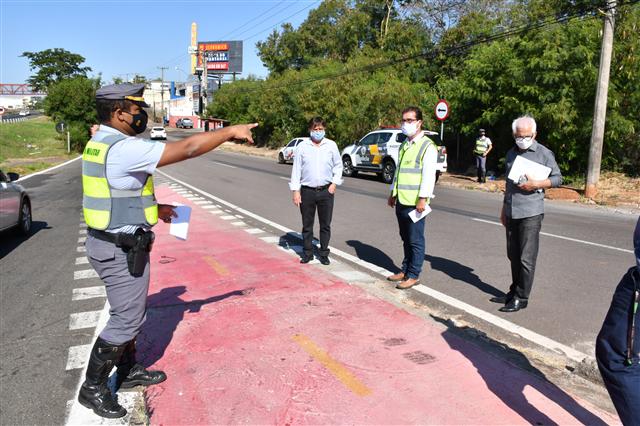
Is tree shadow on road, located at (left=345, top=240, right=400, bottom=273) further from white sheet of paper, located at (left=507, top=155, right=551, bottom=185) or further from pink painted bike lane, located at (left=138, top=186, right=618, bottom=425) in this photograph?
white sheet of paper, located at (left=507, top=155, right=551, bottom=185)

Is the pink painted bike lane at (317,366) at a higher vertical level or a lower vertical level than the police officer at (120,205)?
lower

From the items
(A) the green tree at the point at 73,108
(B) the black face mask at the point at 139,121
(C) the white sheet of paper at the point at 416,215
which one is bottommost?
(C) the white sheet of paper at the point at 416,215

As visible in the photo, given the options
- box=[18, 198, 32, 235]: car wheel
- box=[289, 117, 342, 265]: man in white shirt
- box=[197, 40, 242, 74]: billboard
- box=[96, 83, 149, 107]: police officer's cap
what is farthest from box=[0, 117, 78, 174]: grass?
box=[197, 40, 242, 74]: billboard

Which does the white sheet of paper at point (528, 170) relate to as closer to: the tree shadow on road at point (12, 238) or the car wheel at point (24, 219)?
the tree shadow on road at point (12, 238)

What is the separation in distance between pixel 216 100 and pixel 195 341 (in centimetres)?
5956

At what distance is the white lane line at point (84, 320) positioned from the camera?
16.1 ft

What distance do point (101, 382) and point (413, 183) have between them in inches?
147

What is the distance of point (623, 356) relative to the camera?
98.8 inches

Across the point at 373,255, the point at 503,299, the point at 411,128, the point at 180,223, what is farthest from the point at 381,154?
the point at 180,223

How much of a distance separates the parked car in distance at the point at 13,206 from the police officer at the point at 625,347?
845cm

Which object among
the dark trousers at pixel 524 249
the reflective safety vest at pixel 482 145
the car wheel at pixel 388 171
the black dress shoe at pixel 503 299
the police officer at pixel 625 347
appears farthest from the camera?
the car wheel at pixel 388 171

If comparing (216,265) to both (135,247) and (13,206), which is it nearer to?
(135,247)

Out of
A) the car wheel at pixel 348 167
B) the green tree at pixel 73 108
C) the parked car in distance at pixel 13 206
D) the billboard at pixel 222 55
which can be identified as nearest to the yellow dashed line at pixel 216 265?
the parked car in distance at pixel 13 206

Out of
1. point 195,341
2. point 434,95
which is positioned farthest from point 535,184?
point 434,95
